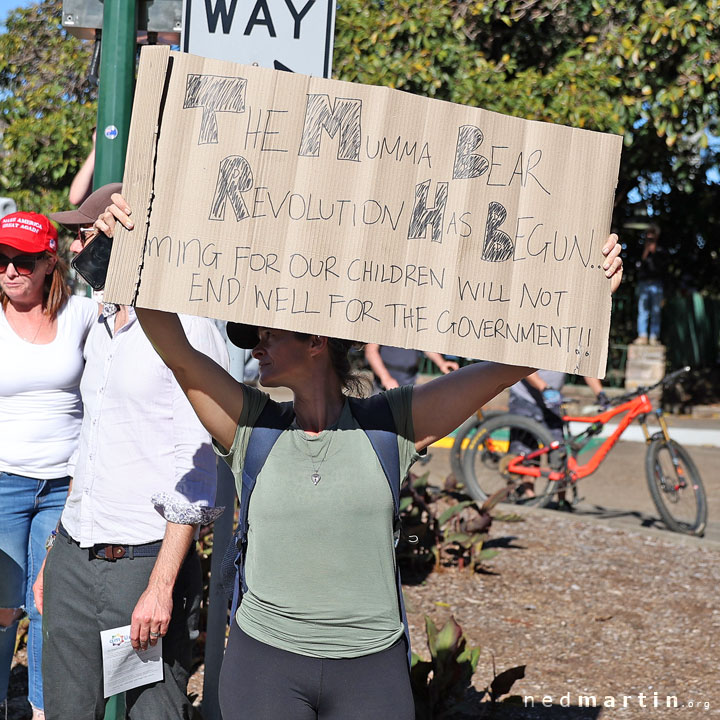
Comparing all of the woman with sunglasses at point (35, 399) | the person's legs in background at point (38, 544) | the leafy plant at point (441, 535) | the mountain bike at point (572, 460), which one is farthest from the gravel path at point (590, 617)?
the woman with sunglasses at point (35, 399)

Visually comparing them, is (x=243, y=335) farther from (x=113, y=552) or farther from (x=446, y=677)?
(x=446, y=677)

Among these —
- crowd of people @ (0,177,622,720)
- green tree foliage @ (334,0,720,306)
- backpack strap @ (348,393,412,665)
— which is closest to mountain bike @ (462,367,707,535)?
green tree foliage @ (334,0,720,306)

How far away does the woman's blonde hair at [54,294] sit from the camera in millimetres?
3502

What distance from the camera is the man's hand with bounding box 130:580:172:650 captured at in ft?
8.69

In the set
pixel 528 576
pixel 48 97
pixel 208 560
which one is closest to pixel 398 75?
pixel 48 97

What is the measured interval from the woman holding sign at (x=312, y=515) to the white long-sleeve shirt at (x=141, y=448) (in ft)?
1.23

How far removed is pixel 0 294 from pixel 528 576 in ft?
12.3

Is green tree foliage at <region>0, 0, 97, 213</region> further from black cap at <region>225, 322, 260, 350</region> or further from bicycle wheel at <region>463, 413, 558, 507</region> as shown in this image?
black cap at <region>225, 322, 260, 350</region>

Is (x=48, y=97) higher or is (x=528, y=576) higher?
(x=48, y=97)

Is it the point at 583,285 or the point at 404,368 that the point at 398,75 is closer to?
the point at 404,368

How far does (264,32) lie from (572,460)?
17.1 feet

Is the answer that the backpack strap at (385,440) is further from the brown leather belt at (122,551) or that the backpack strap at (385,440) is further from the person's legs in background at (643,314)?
the person's legs in background at (643,314)

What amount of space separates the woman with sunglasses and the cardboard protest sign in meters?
1.33

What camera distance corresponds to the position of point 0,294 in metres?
3.55
